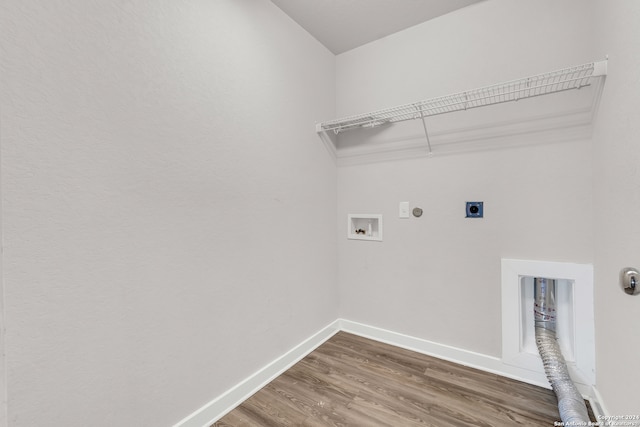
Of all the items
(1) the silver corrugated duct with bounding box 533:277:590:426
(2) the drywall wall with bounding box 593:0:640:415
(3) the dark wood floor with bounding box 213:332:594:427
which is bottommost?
(3) the dark wood floor with bounding box 213:332:594:427

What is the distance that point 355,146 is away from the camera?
229 cm

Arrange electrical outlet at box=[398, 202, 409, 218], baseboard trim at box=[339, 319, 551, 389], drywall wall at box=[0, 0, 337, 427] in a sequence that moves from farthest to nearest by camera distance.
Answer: electrical outlet at box=[398, 202, 409, 218], baseboard trim at box=[339, 319, 551, 389], drywall wall at box=[0, 0, 337, 427]

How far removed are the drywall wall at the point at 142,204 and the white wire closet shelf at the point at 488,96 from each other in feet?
1.90

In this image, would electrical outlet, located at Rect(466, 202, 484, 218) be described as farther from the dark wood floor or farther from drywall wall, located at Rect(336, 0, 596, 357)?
the dark wood floor

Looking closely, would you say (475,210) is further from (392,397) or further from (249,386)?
(249,386)

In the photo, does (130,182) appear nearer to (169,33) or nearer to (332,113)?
(169,33)

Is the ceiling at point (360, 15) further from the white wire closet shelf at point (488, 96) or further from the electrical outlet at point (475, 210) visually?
the electrical outlet at point (475, 210)

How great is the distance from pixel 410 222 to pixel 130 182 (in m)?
1.77

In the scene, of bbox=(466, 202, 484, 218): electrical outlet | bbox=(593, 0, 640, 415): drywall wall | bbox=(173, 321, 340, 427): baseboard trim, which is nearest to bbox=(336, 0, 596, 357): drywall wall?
bbox=(466, 202, 484, 218): electrical outlet

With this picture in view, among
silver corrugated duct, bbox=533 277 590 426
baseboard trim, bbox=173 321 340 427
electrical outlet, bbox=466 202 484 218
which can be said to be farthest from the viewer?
electrical outlet, bbox=466 202 484 218

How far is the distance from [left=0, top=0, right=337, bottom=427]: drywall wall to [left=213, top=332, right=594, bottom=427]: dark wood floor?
24cm

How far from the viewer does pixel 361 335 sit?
2.29 metres

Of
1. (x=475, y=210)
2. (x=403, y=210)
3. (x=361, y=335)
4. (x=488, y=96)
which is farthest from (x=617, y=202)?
(x=361, y=335)

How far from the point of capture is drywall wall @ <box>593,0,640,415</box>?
94 centimetres
